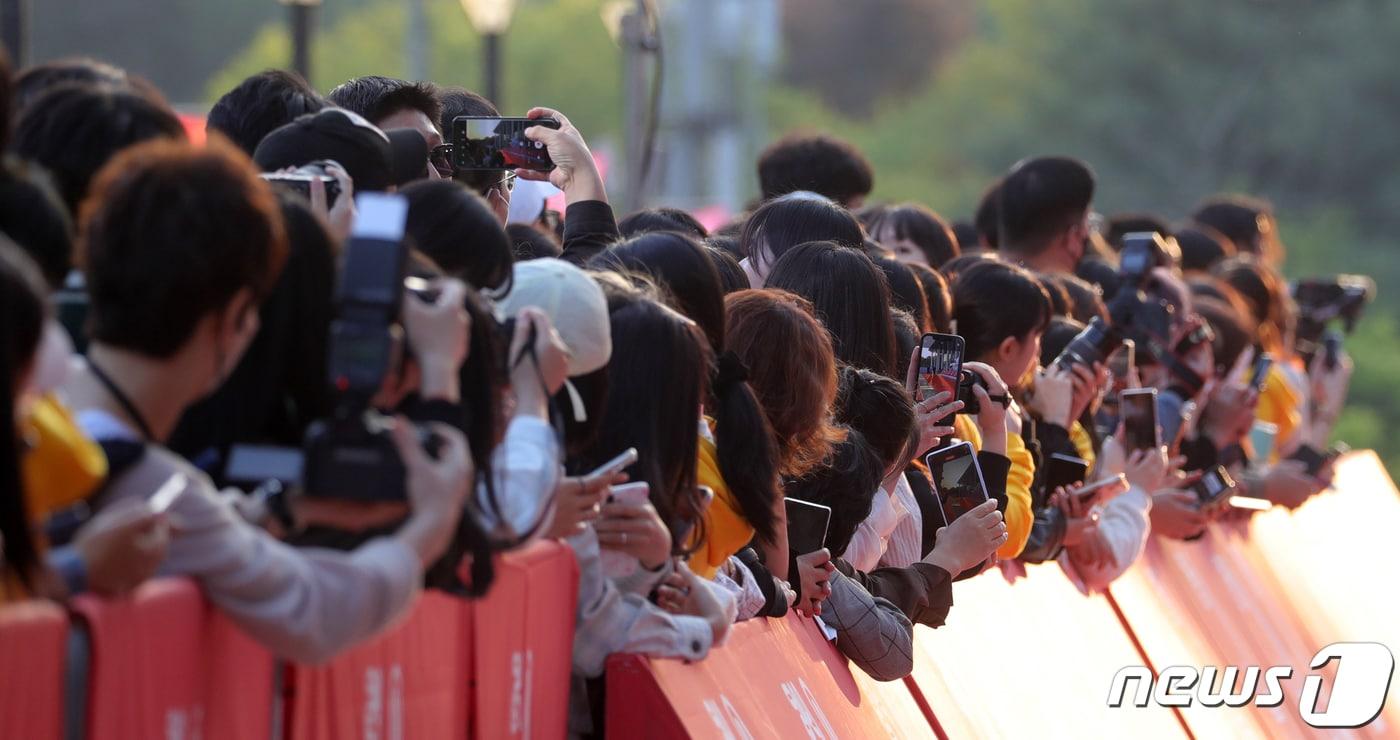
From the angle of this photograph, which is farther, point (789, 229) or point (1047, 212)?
point (1047, 212)

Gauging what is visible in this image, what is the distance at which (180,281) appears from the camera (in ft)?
8.70

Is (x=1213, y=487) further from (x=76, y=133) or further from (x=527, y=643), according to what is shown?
(x=76, y=133)

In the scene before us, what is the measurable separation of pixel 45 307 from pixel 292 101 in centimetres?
228

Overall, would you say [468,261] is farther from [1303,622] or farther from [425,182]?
[1303,622]

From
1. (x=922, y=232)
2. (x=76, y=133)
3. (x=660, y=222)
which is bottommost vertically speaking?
(x=922, y=232)

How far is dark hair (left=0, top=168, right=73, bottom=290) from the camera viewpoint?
281cm

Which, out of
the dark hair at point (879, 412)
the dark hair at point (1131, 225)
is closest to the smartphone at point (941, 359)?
the dark hair at point (879, 412)

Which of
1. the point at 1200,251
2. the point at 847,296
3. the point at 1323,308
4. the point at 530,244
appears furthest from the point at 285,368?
the point at 1323,308

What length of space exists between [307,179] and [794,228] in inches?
86.1

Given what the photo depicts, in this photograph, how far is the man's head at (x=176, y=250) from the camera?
8.69 ft

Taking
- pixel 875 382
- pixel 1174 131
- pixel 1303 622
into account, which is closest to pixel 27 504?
pixel 875 382

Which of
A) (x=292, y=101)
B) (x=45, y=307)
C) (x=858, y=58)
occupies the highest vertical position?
(x=45, y=307)

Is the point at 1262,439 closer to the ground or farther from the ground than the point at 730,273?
closer to the ground

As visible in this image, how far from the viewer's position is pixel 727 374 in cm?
435
